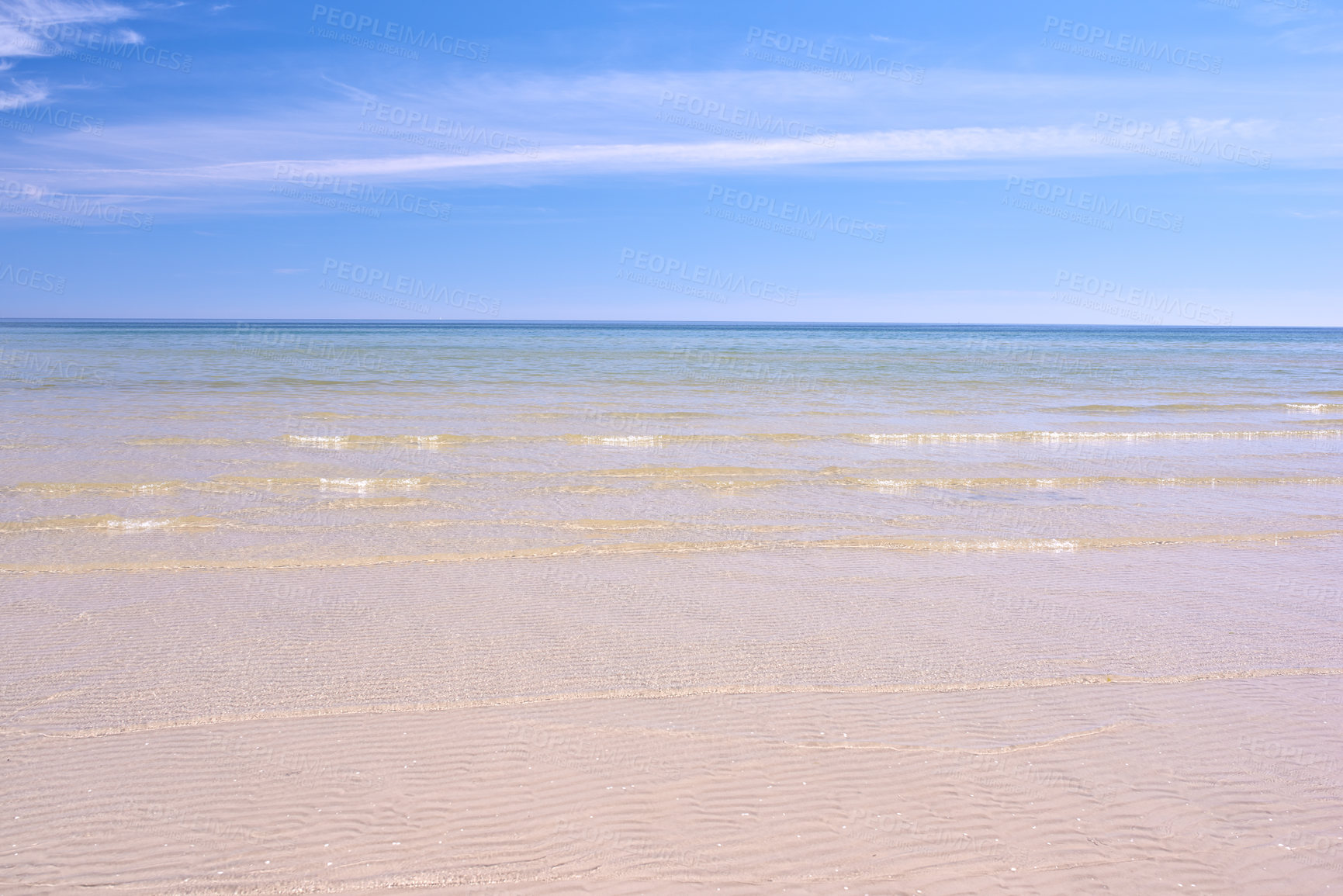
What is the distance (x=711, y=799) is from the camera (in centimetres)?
365

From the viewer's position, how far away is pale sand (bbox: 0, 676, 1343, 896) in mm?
3191

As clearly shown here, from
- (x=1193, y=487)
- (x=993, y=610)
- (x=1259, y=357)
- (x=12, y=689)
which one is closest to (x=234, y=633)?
(x=12, y=689)

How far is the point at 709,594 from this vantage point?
21.4ft

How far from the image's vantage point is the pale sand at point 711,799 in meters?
3.19

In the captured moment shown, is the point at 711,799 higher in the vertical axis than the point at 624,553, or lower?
lower

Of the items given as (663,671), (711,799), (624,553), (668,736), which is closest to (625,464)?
(624,553)

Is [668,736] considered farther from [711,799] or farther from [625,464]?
[625,464]

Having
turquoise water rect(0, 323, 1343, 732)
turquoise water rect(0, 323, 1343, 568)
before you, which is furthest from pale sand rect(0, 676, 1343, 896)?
turquoise water rect(0, 323, 1343, 568)

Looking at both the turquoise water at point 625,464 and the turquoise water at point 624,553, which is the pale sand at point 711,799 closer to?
the turquoise water at point 624,553

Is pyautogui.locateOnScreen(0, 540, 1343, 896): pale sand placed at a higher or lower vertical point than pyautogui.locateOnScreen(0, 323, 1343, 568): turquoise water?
lower

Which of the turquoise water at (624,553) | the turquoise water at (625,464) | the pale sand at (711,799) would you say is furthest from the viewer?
the turquoise water at (625,464)

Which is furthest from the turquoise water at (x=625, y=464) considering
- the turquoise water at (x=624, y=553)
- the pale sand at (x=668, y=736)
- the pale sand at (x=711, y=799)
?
the pale sand at (x=711, y=799)

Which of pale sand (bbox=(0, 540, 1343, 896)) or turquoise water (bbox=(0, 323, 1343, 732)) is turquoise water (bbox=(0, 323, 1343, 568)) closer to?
turquoise water (bbox=(0, 323, 1343, 732))

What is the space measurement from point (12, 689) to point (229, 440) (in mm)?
10024
